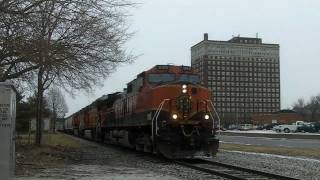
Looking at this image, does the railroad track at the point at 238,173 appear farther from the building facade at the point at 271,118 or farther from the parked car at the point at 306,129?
the building facade at the point at 271,118

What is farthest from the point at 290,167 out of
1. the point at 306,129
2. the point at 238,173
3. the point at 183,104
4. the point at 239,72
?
the point at 306,129

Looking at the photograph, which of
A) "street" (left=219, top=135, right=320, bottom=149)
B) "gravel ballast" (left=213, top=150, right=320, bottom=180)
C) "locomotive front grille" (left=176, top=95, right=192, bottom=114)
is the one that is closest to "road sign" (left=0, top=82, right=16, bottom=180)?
"gravel ballast" (left=213, top=150, right=320, bottom=180)

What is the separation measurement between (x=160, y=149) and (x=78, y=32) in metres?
5.66

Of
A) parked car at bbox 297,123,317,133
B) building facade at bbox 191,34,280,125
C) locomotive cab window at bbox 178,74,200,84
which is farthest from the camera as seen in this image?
parked car at bbox 297,123,317,133

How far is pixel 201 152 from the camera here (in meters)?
21.5

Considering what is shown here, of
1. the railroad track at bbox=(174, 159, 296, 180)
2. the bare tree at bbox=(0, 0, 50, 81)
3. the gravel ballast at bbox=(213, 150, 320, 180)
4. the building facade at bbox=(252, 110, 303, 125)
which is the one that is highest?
the bare tree at bbox=(0, 0, 50, 81)

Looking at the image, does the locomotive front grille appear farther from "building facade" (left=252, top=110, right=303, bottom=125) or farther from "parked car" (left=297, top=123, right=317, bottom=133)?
"building facade" (left=252, top=110, right=303, bottom=125)

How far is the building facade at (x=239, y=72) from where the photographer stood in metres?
48.8

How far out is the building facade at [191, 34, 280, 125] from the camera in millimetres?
48781

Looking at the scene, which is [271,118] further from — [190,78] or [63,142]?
[190,78]

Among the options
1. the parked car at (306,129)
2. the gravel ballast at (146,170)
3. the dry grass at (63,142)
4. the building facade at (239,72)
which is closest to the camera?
the gravel ballast at (146,170)

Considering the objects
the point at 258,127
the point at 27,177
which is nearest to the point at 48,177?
the point at 27,177

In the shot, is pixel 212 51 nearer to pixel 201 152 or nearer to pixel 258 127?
pixel 201 152

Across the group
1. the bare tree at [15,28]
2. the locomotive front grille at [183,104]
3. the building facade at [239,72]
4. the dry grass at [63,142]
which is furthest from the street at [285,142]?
the bare tree at [15,28]
